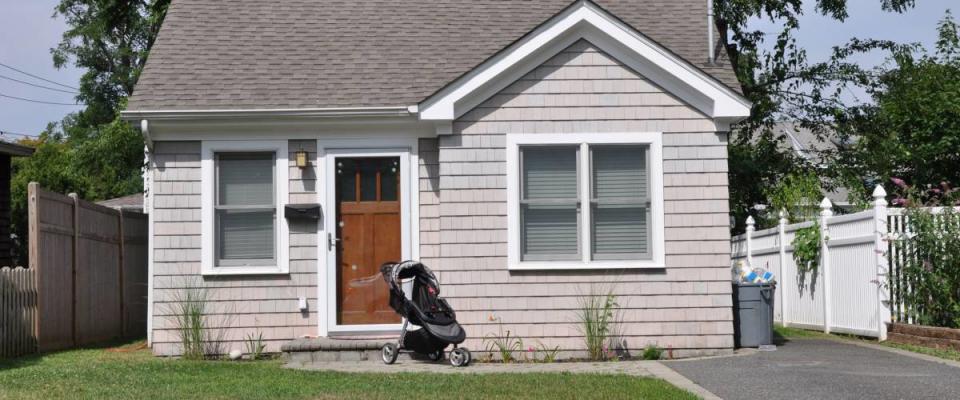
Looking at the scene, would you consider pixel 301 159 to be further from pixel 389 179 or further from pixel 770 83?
pixel 770 83

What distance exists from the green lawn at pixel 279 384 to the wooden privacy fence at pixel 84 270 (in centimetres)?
216

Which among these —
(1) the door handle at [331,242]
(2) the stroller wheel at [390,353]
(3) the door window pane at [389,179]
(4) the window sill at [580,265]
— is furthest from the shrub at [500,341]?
(1) the door handle at [331,242]

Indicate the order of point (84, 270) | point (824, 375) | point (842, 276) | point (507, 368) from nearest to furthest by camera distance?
1. point (824, 375)
2. point (507, 368)
3. point (842, 276)
4. point (84, 270)

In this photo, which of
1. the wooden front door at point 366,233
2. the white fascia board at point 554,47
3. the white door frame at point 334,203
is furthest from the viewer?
the wooden front door at point 366,233

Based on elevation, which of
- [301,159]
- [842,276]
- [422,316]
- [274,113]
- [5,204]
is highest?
[274,113]

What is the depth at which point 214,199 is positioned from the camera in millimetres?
13008

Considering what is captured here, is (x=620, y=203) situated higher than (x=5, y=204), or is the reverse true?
(x=5, y=204)

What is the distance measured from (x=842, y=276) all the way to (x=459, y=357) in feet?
18.5

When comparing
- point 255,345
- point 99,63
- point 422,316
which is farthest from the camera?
point 99,63

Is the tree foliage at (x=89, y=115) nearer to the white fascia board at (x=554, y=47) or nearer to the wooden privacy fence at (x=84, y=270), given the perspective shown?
the wooden privacy fence at (x=84, y=270)

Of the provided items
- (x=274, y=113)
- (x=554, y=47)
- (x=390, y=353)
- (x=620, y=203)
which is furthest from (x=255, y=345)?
(x=554, y=47)

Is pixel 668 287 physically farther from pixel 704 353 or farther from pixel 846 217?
pixel 846 217

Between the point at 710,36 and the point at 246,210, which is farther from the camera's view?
the point at 710,36

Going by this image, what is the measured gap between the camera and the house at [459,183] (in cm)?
1245
